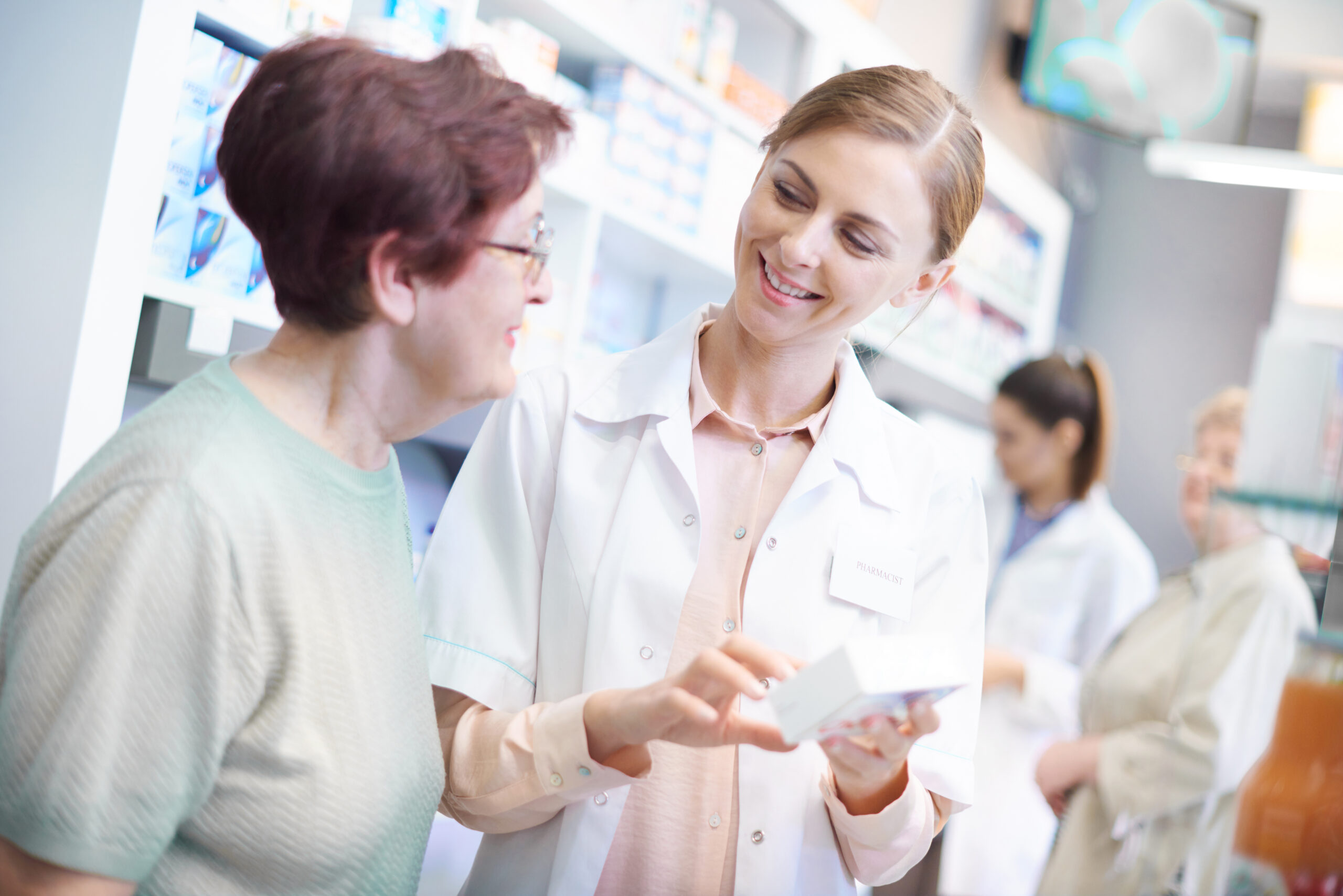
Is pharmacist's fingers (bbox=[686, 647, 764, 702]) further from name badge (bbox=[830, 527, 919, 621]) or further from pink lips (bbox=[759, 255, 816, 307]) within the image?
pink lips (bbox=[759, 255, 816, 307])

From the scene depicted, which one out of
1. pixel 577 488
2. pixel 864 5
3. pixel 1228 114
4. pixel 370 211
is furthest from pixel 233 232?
pixel 1228 114

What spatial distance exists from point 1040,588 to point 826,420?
2614 mm

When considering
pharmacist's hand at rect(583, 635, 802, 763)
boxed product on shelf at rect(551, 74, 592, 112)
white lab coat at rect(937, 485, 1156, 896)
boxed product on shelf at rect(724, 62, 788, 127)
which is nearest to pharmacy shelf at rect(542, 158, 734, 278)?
boxed product on shelf at rect(551, 74, 592, 112)

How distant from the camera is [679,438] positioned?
4.79 feet

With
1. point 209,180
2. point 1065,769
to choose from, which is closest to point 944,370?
point 1065,769

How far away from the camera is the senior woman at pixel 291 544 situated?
897 millimetres

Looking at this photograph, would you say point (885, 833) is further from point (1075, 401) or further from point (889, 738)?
point (1075, 401)

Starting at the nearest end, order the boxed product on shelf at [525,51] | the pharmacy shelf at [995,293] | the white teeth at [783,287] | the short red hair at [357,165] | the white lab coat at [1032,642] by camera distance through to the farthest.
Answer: the short red hair at [357,165] < the white teeth at [783,287] < the boxed product on shelf at [525,51] < the white lab coat at [1032,642] < the pharmacy shelf at [995,293]

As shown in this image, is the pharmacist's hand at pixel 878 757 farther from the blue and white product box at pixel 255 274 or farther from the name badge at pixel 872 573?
the blue and white product box at pixel 255 274

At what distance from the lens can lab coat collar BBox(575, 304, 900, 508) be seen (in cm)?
147

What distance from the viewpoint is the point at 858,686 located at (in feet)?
3.10

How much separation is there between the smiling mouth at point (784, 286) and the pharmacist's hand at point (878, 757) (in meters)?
0.57

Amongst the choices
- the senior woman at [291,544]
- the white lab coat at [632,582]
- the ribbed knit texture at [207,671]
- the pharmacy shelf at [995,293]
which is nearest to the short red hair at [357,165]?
the senior woman at [291,544]

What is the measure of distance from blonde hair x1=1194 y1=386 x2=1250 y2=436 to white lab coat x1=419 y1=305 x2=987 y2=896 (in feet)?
6.35
